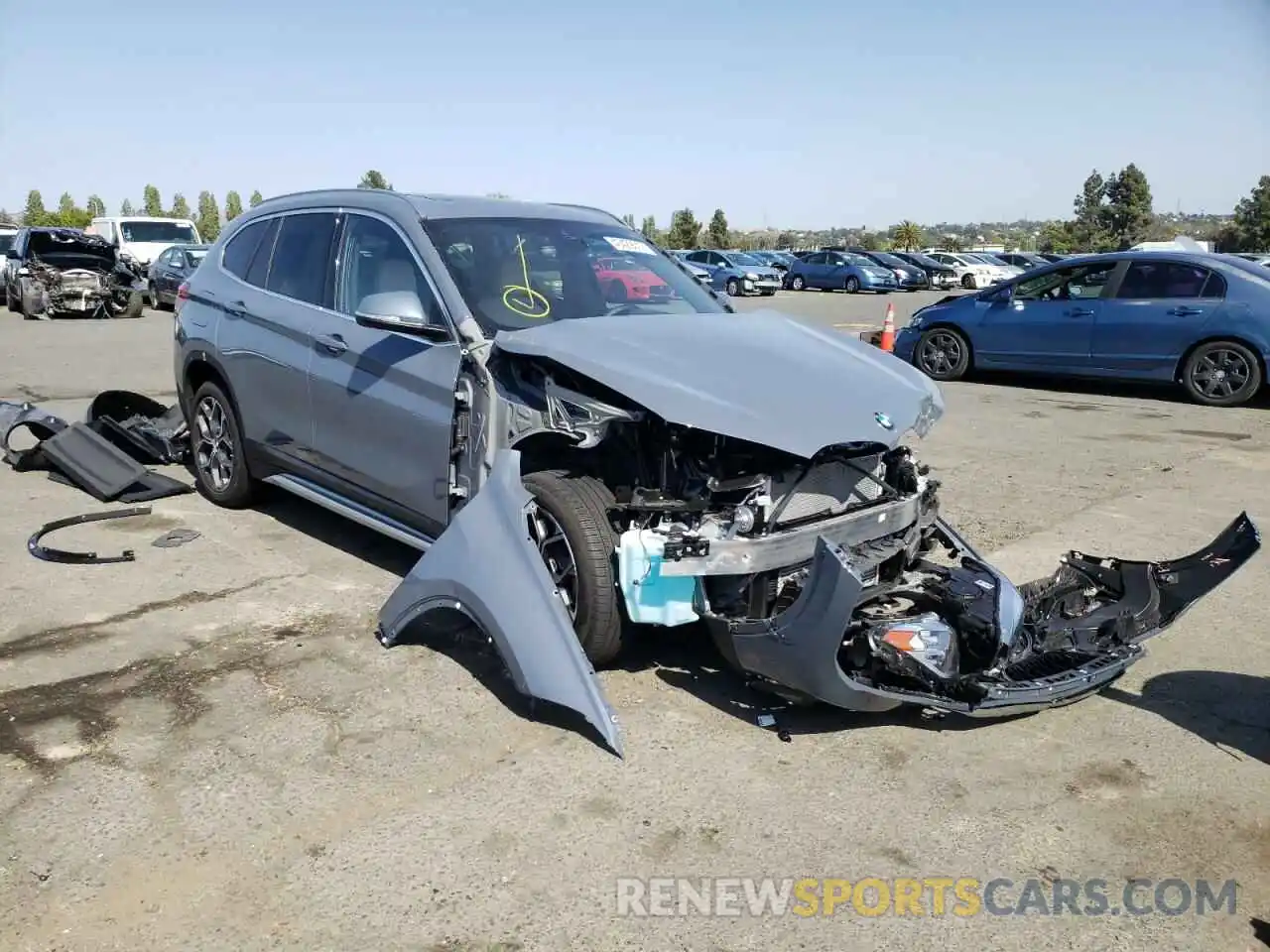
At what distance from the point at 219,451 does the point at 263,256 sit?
4.24ft

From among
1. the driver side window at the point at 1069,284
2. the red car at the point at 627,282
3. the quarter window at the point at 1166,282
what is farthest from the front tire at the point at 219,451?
the quarter window at the point at 1166,282

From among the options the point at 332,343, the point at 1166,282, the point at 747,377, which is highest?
the point at 1166,282

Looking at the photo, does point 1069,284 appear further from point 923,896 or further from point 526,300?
point 923,896

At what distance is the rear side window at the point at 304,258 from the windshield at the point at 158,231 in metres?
21.5

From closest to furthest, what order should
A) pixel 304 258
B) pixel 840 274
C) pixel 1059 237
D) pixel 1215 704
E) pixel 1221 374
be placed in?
pixel 1215 704
pixel 304 258
pixel 1221 374
pixel 840 274
pixel 1059 237

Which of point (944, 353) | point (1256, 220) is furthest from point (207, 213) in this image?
point (944, 353)

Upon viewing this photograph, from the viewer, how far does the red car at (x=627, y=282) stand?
5.04 meters

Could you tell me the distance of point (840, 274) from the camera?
114 feet

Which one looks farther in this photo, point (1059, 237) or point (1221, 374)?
point (1059, 237)

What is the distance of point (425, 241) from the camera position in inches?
188

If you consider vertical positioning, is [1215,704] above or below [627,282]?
below

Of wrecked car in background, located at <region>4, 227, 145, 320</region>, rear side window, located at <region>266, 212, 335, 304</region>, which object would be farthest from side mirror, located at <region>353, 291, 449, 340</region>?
wrecked car in background, located at <region>4, 227, 145, 320</region>

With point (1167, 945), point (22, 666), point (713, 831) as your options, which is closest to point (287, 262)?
point (22, 666)

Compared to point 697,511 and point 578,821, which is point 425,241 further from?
point 578,821
